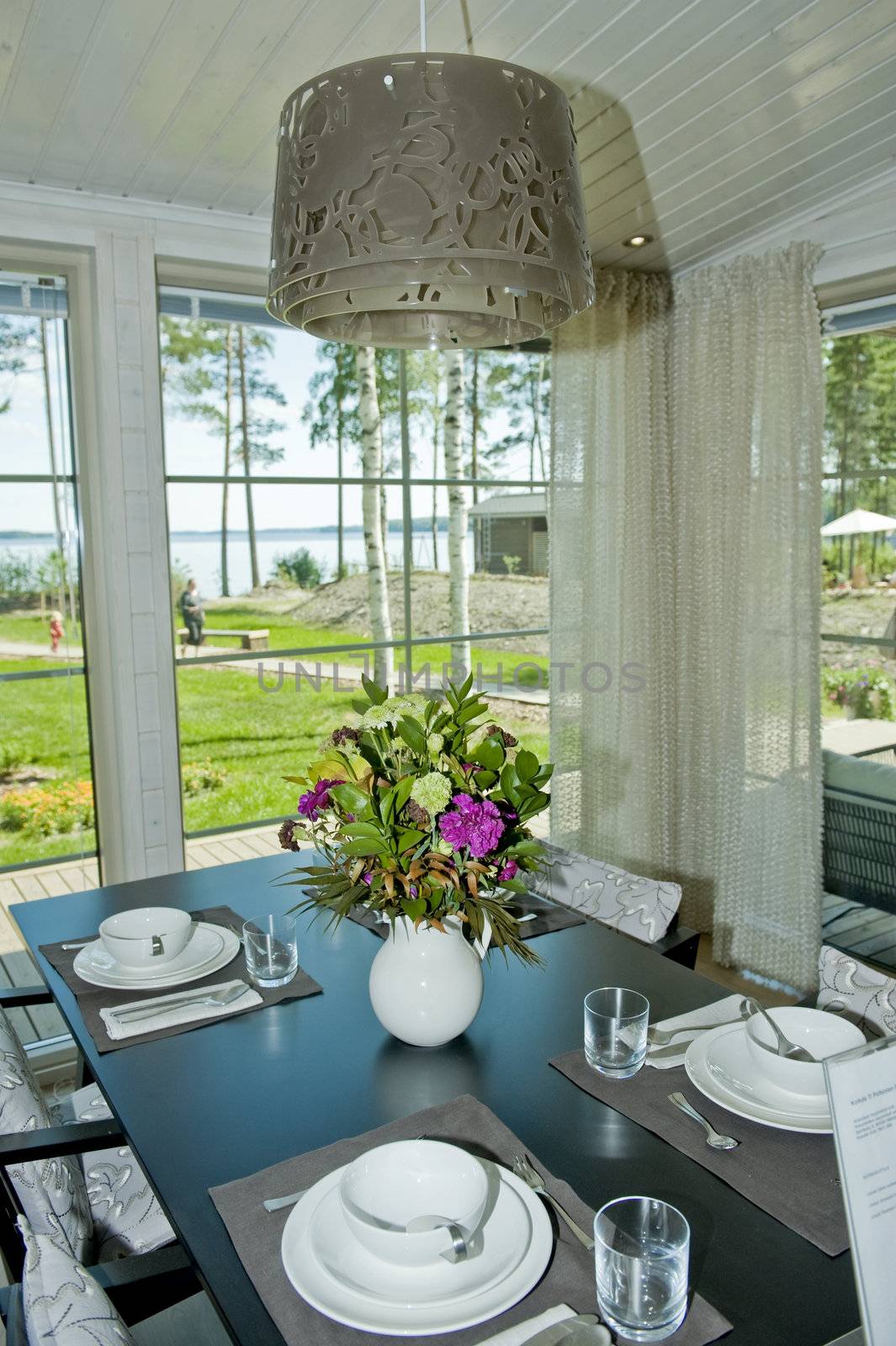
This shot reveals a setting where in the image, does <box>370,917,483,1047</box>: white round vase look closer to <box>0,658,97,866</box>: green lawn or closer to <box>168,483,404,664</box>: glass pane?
<box>0,658,97,866</box>: green lawn

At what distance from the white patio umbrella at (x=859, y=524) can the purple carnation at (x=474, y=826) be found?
239 centimetres

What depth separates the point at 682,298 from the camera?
11.7 feet

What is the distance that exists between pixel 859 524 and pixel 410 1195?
2.83 metres

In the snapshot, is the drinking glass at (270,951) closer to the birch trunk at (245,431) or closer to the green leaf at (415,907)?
the green leaf at (415,907)

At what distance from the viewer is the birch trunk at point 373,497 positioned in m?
4.13

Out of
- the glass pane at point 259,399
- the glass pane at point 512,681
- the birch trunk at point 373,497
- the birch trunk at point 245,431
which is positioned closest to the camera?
the glass pane at point 512,681

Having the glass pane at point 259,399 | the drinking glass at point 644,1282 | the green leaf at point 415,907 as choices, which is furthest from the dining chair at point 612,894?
the glass pane at point 259,399

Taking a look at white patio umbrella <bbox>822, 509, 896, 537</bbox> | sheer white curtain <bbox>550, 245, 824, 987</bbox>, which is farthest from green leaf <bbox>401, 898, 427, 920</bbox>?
white patio umbrella <bbox>822, 509, 896, 537</bbox>

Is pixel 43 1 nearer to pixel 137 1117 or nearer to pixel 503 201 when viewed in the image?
pixel 503 201

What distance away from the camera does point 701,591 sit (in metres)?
3.59

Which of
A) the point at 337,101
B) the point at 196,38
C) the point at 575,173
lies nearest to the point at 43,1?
the point at 196,38

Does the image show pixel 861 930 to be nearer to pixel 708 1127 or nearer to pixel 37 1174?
pixel 708 1127

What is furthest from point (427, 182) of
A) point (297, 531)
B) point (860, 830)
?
point (297, 531)

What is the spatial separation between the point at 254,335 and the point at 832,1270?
4374 millimetres
